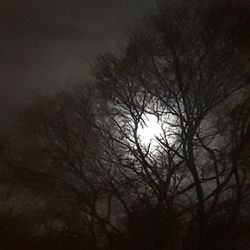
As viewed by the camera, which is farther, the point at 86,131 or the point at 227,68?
the point at 86,131

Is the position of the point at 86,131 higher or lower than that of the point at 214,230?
higher

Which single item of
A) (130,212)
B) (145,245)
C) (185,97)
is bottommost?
(145,245)

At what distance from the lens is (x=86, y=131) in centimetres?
1416

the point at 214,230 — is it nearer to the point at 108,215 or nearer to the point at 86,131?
the point at 108,215

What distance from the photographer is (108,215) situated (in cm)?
1355

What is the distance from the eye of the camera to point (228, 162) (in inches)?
515

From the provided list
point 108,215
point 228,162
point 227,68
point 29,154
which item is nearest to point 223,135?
point 228,162

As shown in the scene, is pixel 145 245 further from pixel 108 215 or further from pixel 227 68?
pixel 227 68

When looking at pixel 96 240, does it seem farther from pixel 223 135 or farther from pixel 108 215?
pixel 223 135

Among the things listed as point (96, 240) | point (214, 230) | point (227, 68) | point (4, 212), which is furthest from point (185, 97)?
point (4, 212)

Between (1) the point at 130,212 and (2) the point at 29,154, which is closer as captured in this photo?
(1) the point at 130,212

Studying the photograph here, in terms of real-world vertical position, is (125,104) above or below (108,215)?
above

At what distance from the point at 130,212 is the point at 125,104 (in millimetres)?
A: 2737

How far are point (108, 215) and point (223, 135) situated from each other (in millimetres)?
3490
